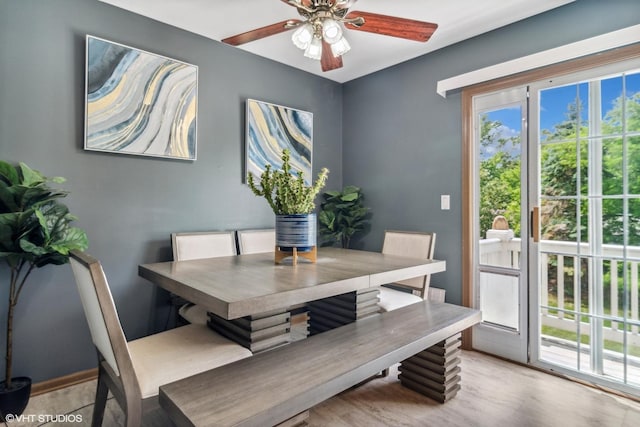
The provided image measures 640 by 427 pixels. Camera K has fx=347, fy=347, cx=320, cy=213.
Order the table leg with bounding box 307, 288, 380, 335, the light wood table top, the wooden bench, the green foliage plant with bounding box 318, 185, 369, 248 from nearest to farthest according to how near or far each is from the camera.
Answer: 1. the wooden bench
2. the light wood table top
3. the table leg with bounding box 307, 288, 380, 335
4. the green foliage plant with bounding box 318, 185, 369, 248

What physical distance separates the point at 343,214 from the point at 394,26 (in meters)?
2.05

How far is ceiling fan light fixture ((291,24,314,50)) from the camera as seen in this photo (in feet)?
6.40

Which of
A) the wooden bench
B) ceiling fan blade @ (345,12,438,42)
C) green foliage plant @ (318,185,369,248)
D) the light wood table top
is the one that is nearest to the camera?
the wooden bench

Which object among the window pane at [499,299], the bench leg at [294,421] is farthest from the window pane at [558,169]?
the bench leg at [294,421]

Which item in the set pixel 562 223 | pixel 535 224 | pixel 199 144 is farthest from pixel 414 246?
pixel 199 144

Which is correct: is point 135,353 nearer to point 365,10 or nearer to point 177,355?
point 177,355

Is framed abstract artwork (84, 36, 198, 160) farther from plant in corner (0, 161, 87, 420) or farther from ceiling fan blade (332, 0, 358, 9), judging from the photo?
ceiling fan blade (332, 0, 358, 9)

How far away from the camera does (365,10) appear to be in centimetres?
249

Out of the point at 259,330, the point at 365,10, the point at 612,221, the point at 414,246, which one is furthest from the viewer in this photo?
the point at 414,246

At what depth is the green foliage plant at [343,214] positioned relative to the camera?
3.62m

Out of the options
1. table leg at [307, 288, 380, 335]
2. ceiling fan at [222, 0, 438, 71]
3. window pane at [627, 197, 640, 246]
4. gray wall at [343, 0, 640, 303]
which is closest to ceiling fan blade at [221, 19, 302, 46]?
ceiling fan at [222, 0, 438, 71]

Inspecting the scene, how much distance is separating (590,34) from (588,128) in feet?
2.00

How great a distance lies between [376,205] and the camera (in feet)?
12.0

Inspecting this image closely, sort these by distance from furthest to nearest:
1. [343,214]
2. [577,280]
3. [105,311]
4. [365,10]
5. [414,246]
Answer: [343,214] < [414,246] < [365,10] < [577,280] < [105,311]
